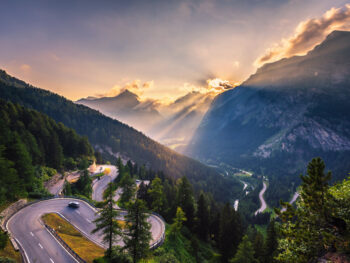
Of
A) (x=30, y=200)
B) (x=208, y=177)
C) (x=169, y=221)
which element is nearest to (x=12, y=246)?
(x=30, y=200)

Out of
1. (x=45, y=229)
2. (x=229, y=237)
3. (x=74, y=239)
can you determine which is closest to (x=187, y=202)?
(x=229, y=237)

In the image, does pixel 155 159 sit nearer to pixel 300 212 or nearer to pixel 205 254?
pixel 205 254

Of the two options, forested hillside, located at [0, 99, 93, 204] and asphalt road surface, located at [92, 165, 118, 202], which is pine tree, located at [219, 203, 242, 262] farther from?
forested hillside, located at [0, 99, 93, 204]

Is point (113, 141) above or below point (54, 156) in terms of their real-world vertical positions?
above

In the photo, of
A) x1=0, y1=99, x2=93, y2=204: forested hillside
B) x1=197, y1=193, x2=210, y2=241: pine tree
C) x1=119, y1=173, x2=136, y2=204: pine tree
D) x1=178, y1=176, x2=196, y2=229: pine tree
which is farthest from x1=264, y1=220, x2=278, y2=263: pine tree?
x1=0, y1=99, x2=93, y2=204: forested hillside

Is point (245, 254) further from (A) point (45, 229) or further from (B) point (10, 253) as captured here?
(B) point (10, 253)

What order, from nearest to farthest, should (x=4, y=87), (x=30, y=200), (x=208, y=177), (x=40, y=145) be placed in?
(x=30, y=200) < (x=40, y=145) < (x=4, y=87) < (x=208, y=177)
